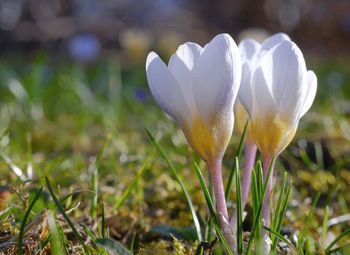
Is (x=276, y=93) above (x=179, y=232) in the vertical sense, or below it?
above

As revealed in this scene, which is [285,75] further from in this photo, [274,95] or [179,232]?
[179,232]

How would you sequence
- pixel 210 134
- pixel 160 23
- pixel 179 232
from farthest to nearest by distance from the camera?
pixel 160 23 → pixel 179 232 → pixel 210 134

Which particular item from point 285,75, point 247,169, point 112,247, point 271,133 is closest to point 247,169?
point 247,169

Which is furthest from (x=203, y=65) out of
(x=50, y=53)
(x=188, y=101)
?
(x=50, y=53)

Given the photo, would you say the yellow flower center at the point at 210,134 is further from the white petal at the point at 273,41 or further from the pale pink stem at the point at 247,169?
the white petal at the point at 273,41

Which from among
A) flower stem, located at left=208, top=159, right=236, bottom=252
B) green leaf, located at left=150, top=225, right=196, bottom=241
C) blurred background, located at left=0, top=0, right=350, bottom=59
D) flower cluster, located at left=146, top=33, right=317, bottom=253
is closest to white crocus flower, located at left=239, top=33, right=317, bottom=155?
flower cluster, located at left=146, top=33, right=317, bottom=253

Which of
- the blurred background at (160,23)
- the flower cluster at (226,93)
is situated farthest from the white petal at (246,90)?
A: the blurred background at (160,23)

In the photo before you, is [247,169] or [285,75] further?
[247,169]
